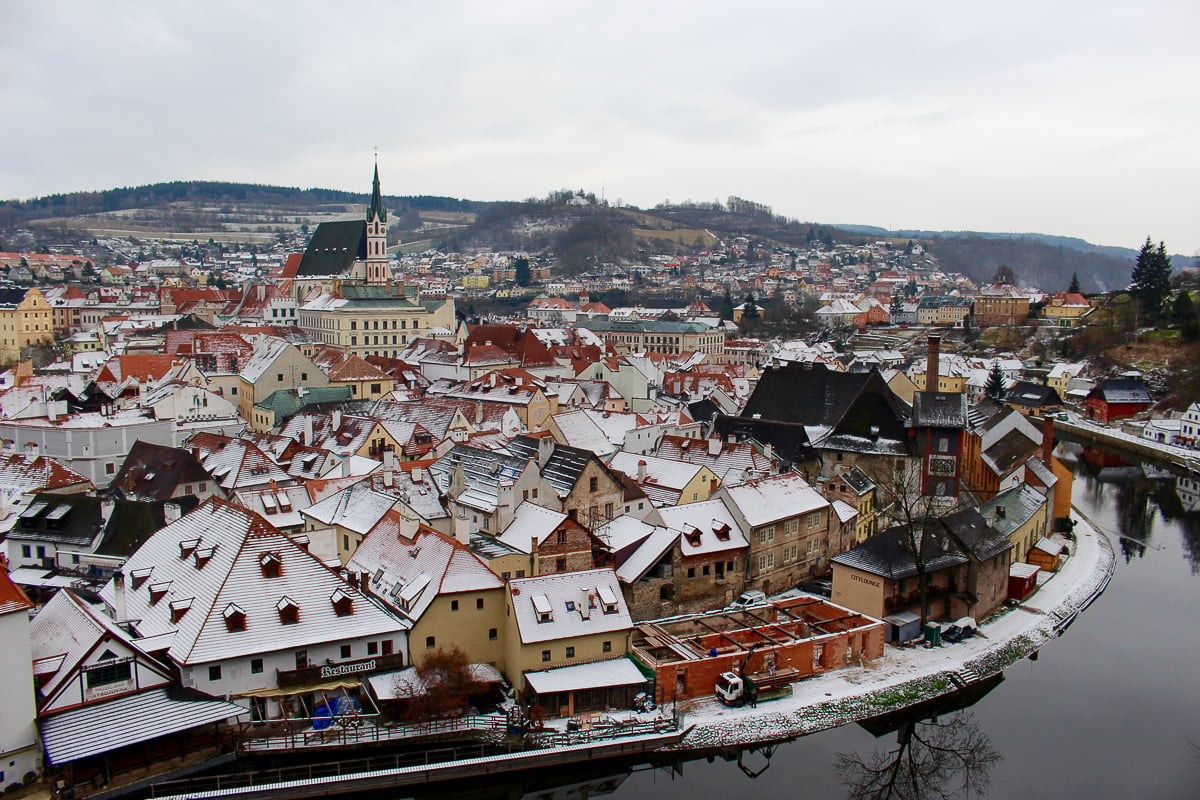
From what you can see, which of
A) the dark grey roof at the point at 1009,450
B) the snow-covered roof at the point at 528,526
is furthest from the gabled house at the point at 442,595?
the dark grey roof at the point at 1009,450

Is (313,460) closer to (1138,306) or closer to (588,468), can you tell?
(588,468)

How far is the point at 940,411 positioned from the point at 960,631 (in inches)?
545

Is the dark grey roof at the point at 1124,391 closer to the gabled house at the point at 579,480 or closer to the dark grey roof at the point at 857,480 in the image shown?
the dark grey roof at the point at 857,480

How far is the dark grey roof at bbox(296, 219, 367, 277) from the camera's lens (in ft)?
316

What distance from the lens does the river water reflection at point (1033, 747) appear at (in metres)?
21.9

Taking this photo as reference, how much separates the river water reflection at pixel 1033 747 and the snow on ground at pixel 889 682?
0.44m

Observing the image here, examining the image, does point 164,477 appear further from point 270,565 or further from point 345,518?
point 270,565

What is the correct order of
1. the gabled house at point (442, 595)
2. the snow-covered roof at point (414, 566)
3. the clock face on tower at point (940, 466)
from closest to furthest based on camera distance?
1. the gabled house at point (442, 595)
2. the snow-covered roof at point (414, 566)
3. the clock face on tower at point (940, 466)

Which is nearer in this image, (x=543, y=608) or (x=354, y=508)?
(x=543, y=608)

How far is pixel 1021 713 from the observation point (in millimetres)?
25656

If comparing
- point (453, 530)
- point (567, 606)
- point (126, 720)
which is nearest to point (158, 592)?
point (126, 720)

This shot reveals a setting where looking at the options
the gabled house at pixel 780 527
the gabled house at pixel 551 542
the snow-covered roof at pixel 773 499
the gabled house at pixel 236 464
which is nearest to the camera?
the gabled house at pixel 551 542

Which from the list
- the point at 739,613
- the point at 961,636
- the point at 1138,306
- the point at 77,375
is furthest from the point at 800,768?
the point at 1138,306

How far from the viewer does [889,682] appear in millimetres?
25969
